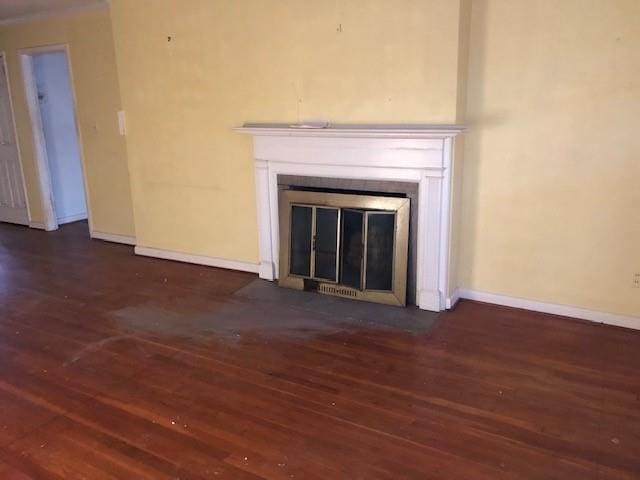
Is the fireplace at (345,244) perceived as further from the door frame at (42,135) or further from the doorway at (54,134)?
the doorway at (54,134)

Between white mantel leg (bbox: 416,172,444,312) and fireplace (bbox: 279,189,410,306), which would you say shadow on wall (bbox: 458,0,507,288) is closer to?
white mantel leg (bbox: 416,172,444,312)

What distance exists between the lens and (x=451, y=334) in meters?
3.22

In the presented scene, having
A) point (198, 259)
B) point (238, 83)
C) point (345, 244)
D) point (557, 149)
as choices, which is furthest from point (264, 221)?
point (557, 149)

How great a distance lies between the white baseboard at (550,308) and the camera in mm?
3287

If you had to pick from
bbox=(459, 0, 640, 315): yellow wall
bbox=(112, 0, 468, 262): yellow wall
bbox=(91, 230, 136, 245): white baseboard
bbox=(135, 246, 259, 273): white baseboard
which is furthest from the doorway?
bbox=(459, 0, 640, 315): yellow wall

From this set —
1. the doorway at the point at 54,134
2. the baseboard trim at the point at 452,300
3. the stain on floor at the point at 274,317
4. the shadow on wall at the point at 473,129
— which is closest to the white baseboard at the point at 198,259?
the stain on floor at the point at 274,317

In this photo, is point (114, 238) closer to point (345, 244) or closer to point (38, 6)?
point (38, 6)

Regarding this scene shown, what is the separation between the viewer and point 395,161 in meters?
3.48

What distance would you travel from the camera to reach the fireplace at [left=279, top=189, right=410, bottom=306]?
3.61 metres

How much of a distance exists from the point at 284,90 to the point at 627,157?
2.29 meters

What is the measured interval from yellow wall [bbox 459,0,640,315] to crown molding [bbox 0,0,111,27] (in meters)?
3.33

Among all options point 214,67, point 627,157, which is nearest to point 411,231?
point 627,157

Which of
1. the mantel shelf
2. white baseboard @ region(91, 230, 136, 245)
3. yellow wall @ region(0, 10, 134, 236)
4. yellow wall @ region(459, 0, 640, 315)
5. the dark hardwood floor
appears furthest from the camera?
white baseboard @ region(91, 230, 136, 245)

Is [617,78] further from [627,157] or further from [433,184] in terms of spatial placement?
[433,184]
